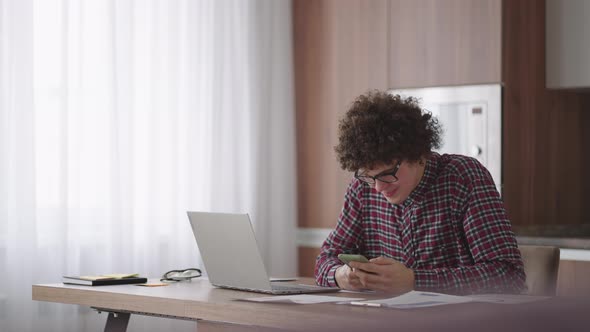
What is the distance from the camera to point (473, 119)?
12.5 ft

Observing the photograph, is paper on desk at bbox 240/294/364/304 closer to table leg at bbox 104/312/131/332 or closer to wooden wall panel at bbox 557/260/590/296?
table leg at bbox 104/312/131/332

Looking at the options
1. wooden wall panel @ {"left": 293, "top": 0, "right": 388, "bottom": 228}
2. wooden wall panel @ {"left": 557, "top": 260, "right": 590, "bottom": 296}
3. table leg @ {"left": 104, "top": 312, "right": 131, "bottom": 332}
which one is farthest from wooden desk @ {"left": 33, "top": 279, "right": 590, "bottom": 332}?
wooden wall panel @ {"left": 293, "top": 0, "right": 388, "bottom": 228}

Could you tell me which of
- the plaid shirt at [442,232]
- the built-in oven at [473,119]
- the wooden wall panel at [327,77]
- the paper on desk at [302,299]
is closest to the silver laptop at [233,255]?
the paper on desk at [302,299]

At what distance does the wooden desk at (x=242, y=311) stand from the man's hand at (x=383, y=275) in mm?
42

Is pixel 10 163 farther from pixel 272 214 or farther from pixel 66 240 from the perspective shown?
pixel 272 214

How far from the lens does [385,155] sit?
2086mm

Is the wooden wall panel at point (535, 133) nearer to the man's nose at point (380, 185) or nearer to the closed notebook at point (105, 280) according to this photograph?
the man's nose at point (380, 185)

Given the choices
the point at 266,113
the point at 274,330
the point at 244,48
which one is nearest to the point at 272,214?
the point at 266,113

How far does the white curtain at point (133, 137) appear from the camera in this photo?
335cm

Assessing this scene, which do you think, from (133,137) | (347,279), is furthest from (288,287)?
(133,137)

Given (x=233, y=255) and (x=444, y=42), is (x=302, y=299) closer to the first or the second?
(x=233, y=255)

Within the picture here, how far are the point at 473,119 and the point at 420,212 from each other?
5.53 ft

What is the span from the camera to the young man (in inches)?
78.3

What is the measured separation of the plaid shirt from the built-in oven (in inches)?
52.2
